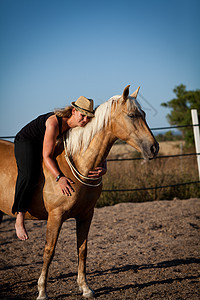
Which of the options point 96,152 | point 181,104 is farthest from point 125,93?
point 181,104

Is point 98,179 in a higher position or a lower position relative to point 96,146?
lower

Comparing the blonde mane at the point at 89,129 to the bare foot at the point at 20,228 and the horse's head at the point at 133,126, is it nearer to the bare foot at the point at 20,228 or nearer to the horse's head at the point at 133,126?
the horse's head at the point at 133,126

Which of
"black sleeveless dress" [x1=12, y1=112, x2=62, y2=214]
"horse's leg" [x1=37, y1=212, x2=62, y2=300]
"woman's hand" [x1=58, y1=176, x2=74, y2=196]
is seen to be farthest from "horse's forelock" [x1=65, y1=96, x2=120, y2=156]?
"horse's leg" [x1=37, y1=212, x2=62, y2=300]

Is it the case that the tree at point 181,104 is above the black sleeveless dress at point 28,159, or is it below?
above

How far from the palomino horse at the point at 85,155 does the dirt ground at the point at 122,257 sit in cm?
76

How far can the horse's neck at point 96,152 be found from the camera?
8.02 feet

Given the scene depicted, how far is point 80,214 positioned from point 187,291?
1442mm

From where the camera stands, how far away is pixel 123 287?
118 inches

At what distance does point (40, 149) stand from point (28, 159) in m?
0.18

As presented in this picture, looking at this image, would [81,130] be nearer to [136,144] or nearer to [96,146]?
[96,146]

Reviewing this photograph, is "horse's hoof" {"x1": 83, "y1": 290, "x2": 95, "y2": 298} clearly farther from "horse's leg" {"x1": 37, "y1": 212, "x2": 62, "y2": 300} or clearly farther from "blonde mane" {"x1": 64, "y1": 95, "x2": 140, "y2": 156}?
"blonde mane" {"x1": 64, "y1": 95, "x2": 140, "y2": 156}

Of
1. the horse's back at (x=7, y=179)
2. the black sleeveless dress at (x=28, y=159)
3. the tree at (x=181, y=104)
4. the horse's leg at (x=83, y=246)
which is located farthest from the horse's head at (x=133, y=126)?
the tree at (x=181, y=104)

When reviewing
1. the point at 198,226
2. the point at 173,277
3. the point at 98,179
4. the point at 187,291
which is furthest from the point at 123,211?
the point at 98,179

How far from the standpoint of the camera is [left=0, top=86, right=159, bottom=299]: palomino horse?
7.56 ft
